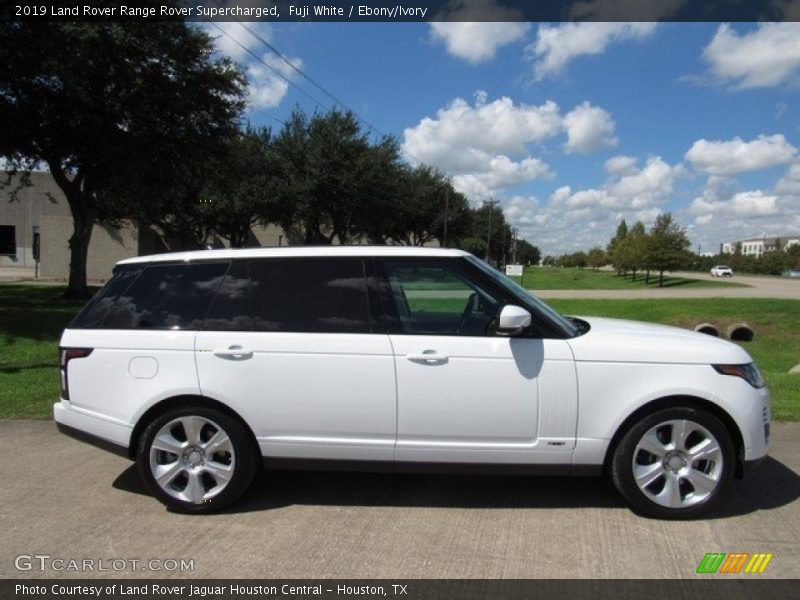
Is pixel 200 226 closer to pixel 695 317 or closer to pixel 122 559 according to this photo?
pixel 695 317

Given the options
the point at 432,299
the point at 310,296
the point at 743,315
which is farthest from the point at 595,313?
the point at 310,296

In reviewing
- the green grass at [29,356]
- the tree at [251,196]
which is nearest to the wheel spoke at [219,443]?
the green grass at [29,356]

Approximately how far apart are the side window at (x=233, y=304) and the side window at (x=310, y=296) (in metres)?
0.05

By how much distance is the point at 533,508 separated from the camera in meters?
4.41

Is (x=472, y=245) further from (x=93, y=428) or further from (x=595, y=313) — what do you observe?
(x=93, y=428)

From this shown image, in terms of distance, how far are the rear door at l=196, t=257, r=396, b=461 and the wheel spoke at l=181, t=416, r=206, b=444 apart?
203mm

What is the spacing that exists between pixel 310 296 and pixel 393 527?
159 cm

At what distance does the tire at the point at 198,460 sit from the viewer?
4277 millimetres

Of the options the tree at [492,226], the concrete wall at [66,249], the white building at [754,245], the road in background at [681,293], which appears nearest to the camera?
the road in background at [681,293]

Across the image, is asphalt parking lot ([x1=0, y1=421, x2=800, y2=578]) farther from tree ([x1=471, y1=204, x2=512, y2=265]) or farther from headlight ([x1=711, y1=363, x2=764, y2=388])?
tree ([x1=471, y1=204, x2=512, y2=265])

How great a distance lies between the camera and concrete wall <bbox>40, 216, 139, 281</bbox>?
38.3m

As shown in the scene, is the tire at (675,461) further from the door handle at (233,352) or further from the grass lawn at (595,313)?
the door handle at (233,352)

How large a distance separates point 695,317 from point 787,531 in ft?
55.2
